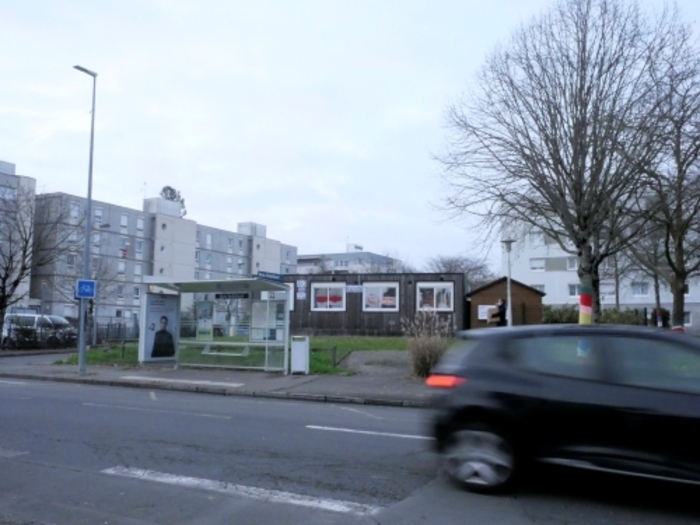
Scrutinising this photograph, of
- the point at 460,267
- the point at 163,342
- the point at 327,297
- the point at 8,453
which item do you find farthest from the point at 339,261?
the point at 8,453

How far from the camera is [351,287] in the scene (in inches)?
1513

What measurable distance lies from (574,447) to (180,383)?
1464 cm

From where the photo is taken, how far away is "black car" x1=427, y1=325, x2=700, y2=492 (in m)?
6.29

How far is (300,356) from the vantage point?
21.1m

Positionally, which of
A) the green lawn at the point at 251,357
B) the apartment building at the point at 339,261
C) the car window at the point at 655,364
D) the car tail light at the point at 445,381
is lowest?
the green lawn at the point at 251,357

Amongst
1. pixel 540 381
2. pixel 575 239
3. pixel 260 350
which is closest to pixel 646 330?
pixel 540 381

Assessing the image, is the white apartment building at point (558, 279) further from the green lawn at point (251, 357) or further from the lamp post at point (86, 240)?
the lamp post at point (86, 240)

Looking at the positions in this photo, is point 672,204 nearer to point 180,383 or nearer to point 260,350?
point 260,350

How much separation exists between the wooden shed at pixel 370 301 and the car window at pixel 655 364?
97.7 ft

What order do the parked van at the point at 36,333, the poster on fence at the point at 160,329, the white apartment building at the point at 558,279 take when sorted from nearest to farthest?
the poster on fence at the point at 160,329 → the parked van at the point at 36,333 → the white apartment building at the point at 558,279

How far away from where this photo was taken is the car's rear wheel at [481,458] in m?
6.89

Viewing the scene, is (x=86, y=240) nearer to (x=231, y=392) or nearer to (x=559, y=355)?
(x=231, y=392)

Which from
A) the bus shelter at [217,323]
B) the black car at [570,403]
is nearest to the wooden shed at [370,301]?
the bus shelter at [217,323]

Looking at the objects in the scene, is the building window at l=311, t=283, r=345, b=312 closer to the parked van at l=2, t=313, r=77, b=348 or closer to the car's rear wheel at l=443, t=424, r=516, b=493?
the parked van at l=2, t=313, r=77, b=348
